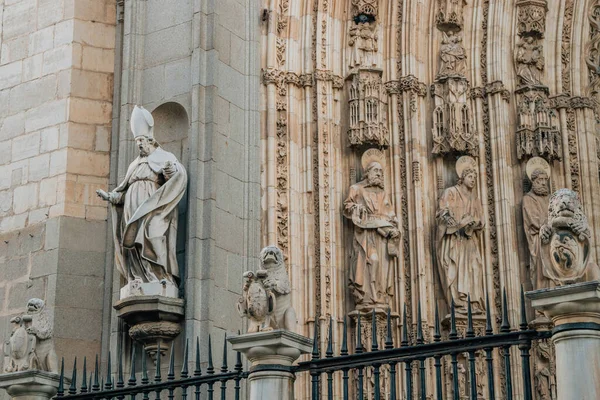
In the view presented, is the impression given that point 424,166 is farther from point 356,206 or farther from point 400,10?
point 400,10

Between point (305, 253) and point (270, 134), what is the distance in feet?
4.73

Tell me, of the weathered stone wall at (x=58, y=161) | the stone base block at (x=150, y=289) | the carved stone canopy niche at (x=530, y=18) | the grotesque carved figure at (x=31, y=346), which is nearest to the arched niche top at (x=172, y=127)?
the weathered stone wall at (x=58, y=161)

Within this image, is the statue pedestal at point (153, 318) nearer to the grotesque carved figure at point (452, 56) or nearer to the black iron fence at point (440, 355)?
the black iron fence at point (440, 355)

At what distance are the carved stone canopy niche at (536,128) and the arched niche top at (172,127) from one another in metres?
4.27

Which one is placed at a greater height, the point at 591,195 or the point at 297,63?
the point at 297,63

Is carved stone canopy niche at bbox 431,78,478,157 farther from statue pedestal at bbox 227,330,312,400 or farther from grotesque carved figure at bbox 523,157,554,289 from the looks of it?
statue pedestal at bbox 227,330,312,400

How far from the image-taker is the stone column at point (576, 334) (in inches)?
328

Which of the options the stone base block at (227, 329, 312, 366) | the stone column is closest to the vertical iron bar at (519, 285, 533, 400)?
the stone column

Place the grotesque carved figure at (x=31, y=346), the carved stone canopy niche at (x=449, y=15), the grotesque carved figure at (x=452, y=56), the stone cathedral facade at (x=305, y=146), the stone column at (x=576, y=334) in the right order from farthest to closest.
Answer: the carved stone canopy niche at (x=449, y=15) → the grotesque carved figure at (x=452, y=56) → the stone cathedral facade at (x=305, y=146) → the grotesque carved figure at (x=31, y=346) → the stone column at (x=576, y=334)

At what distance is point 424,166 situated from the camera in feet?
49.4

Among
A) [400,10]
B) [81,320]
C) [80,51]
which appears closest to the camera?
[81,320]

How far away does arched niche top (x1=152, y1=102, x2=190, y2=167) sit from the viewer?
13773 mm

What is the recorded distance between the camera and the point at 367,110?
14969mm

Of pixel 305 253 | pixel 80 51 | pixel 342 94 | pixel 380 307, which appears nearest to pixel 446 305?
pixel 380 307
